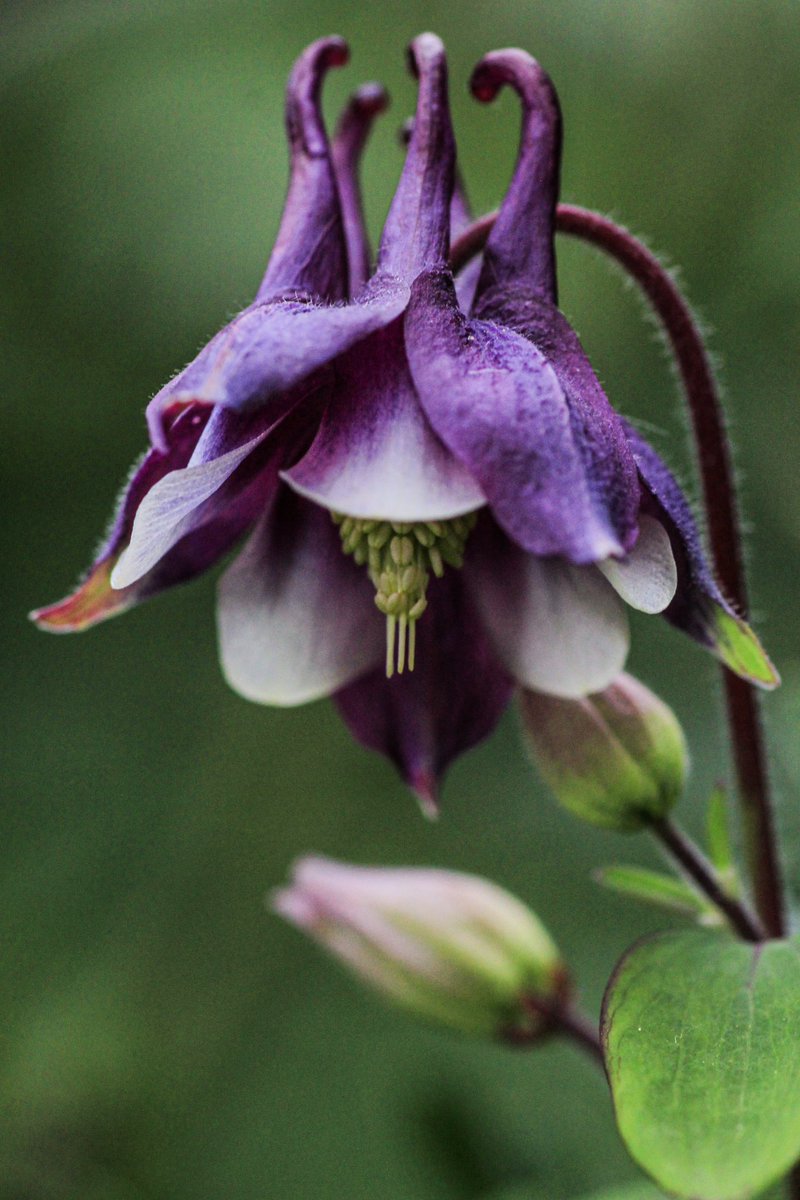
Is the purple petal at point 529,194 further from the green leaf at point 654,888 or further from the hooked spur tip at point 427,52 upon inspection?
the green leaf at point 654,888

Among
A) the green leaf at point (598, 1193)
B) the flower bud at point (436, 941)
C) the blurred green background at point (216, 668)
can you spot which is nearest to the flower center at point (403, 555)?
the flower bud at point (436, 941)

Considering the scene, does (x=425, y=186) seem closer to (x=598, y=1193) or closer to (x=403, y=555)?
(x=403, y=555)

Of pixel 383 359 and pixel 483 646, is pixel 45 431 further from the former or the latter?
pixel 383 359

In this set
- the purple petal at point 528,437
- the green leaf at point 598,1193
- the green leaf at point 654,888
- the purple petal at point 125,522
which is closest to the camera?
the purple petal at point 528,437

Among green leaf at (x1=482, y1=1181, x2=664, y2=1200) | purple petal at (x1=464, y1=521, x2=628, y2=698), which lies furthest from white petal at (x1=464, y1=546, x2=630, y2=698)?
green leaf at (x1=482, y1=1181, x2=664, y2=1200)

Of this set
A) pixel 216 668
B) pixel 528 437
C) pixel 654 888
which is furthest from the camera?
pixel 216 668

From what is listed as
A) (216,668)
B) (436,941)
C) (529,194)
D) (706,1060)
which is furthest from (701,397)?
(216,668)

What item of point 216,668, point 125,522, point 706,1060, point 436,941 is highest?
point 125,522
